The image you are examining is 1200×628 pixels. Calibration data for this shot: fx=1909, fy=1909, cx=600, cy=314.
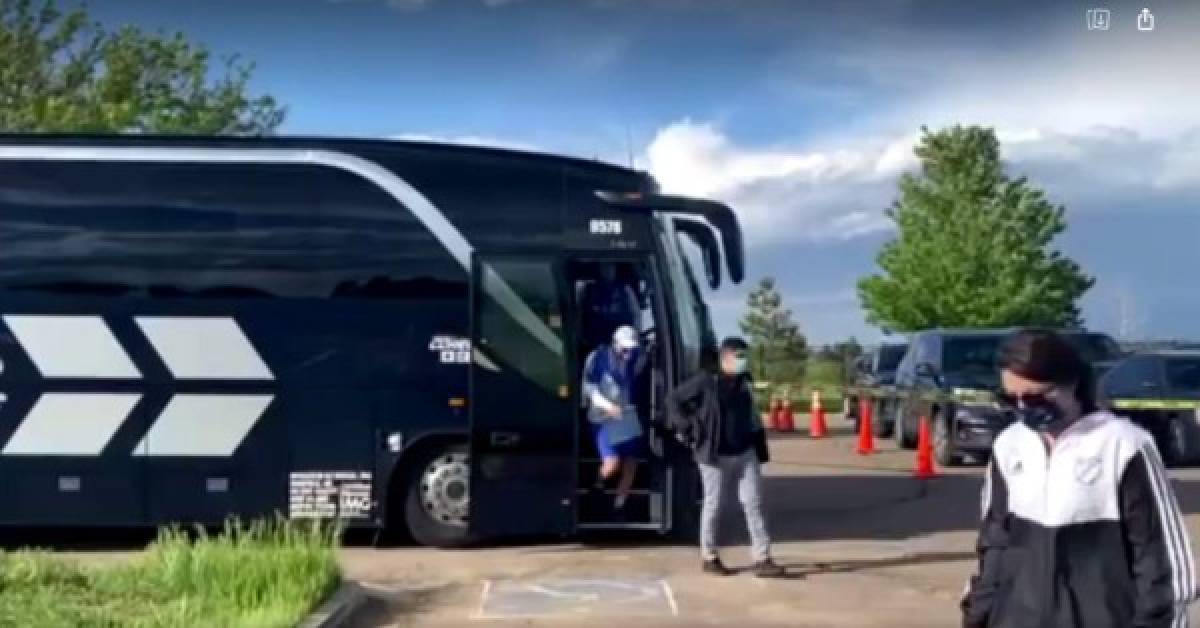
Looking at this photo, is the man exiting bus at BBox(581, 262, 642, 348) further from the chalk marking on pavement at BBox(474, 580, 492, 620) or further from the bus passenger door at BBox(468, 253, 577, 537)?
the chalk marking on pavement at BBox(474, 580, 492, 620)

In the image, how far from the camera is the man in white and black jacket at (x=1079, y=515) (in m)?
5.58

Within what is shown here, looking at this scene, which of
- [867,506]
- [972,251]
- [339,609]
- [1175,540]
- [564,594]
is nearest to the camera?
[1175,540]

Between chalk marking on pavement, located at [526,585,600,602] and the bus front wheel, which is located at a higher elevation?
the bus front wheel

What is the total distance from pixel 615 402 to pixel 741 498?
160 centimetres

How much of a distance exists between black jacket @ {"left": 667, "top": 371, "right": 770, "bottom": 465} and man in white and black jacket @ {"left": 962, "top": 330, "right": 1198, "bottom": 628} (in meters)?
8.01

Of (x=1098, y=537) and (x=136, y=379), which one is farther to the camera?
(x=136, y=379)

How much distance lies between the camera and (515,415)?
15109 mm

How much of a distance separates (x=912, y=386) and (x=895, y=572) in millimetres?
13635

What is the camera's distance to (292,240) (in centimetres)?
1534

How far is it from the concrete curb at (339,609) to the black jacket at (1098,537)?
19.2 feet

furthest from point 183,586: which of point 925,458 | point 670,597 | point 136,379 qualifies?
point 925,458

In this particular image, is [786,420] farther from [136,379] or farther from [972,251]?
[136,379]

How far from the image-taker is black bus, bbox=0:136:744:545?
49.5 ft

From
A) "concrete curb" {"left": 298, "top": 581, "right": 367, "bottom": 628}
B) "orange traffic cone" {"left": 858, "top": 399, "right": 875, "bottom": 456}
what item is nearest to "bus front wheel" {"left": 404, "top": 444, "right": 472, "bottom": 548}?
"concrete curb" {"left": 298, "top": 581, "right": 367, "bottom": 628}
